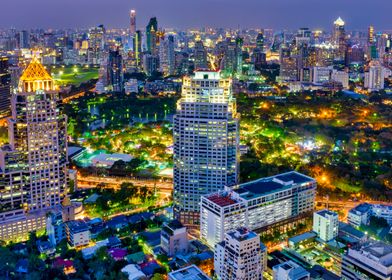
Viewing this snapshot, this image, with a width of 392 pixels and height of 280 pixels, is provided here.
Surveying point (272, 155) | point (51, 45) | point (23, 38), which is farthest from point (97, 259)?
point (51, 45)

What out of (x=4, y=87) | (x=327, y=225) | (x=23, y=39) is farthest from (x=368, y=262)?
(x=23, y=39)

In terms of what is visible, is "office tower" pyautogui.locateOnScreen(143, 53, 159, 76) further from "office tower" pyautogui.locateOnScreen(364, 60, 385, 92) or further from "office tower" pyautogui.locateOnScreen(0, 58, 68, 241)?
"office tower" pyautogui.locateOnScreen(0, 58, 68, 241)

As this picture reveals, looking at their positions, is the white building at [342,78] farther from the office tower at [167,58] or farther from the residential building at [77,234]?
the residential building at [77,234]

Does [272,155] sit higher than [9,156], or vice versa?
[9,156]

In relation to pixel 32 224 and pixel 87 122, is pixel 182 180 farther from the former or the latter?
pixel 87 122

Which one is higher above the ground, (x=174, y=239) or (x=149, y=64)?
(x=149, y=64)

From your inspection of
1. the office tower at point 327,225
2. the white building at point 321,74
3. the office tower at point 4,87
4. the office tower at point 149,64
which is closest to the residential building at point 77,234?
the office tower at point 327,225

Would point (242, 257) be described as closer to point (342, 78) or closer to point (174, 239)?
point (174, 239)
